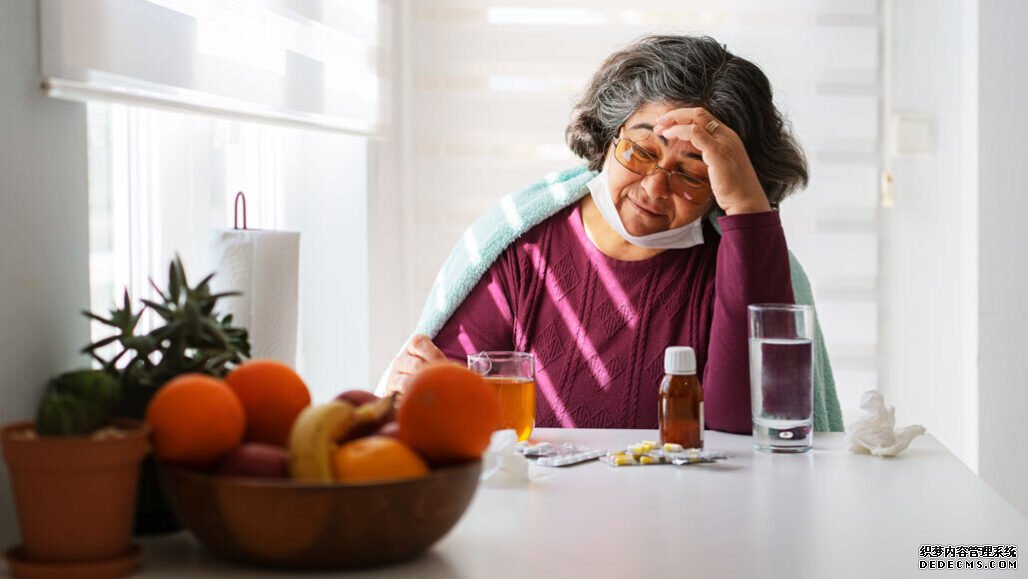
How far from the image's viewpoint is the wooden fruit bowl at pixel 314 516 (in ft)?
2.73

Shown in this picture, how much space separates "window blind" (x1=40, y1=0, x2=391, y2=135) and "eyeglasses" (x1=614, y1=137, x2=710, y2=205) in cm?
58

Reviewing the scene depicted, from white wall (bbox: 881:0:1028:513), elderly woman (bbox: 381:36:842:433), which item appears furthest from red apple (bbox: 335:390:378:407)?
white wall (bbox: 881:0:1028:513)

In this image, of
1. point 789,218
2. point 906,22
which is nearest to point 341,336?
point 789,218

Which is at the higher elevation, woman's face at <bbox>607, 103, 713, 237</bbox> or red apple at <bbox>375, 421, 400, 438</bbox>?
woman's face at <bbox>607, 103, 713, 237</bbox>

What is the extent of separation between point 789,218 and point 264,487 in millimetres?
2366

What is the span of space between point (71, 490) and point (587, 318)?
4.09 ft

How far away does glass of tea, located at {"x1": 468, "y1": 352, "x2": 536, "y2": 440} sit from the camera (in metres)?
1.37

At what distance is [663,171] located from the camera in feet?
6.13

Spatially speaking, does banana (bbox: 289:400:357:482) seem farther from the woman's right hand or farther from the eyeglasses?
the eyeglasses

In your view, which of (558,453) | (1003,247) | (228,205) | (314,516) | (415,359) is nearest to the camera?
(314,516)

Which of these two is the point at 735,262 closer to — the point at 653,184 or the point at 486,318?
the point at 653,184

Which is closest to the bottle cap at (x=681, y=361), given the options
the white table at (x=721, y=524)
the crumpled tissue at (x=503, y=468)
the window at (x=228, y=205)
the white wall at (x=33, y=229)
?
the white table at (x=721, y=524)

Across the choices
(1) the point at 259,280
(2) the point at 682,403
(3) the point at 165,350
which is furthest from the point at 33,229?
(2) the point at 682,403

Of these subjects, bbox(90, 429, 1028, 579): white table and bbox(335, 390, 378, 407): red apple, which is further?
bbox(335, 390, 378, 407): red apple
